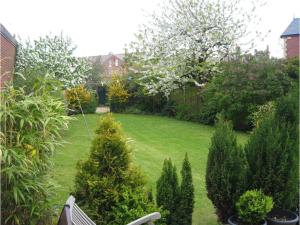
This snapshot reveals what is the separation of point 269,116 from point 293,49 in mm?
18866

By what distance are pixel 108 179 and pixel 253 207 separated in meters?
1.60

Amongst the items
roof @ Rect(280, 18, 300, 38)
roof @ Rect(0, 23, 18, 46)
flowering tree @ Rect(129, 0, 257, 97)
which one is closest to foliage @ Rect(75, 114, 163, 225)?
roof @ Rect(0, 23, 18, 46)

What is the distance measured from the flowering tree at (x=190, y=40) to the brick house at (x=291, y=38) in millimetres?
5796

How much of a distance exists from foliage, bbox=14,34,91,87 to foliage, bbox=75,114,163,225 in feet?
30.2

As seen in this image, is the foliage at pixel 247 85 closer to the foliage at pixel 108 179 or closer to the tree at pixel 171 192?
the tree at pixel 171 192

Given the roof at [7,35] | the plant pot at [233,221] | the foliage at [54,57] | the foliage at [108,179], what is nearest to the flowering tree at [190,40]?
the foliage at [54,57]

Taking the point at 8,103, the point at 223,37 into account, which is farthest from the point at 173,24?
the point at 8,103

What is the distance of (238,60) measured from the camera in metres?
13.4

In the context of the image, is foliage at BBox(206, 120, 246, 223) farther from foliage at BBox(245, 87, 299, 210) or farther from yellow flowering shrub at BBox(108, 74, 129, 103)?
yellow flowering shrub at BBox(108, 74, 129, 103)

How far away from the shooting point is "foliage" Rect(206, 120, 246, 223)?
14.4ft

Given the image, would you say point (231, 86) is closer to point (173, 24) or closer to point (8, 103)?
point (173, 24)

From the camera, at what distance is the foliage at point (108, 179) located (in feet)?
12.6

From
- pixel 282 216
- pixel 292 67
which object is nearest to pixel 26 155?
pixel 282 216

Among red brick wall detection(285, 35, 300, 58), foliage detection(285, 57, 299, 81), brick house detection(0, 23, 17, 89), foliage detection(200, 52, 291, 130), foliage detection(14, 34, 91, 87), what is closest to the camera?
brick house detection(0, 23, 17, 89)
